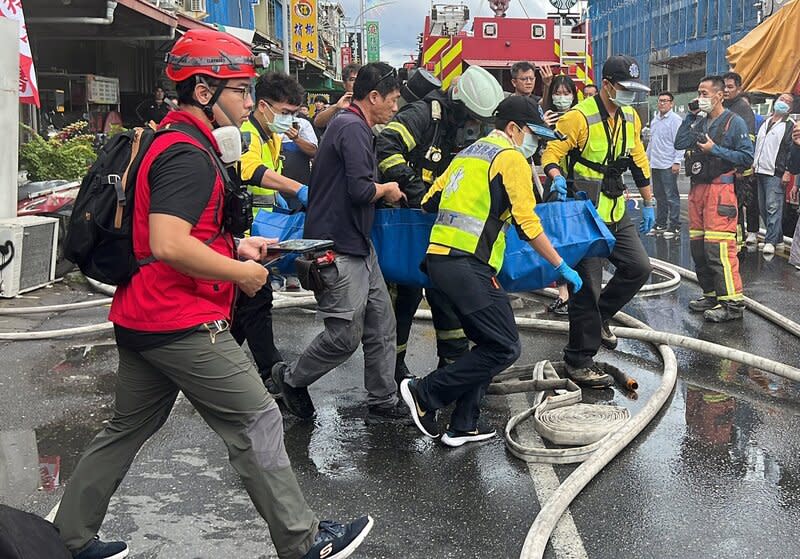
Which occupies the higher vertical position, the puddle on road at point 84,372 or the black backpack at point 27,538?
the black backpack at point 27,538

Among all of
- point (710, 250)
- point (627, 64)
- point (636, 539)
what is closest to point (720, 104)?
point (710, 250)

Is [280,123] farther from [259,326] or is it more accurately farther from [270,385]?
[270,385]

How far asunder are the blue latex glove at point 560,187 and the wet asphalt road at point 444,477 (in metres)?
1.29

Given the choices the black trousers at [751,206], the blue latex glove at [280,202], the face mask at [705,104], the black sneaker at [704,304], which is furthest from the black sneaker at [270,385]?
the black trousers at [751,206]

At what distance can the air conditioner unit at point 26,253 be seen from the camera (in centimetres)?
797

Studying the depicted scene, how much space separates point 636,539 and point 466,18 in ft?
36.9

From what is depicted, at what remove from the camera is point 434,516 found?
149 inches

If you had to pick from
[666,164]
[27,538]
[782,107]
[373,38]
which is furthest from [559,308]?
[373,38]

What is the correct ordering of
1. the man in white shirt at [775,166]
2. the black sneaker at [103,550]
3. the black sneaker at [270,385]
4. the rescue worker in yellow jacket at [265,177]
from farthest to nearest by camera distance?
1. the man in white shirt at [775,166]
2. the rescue worker in yellow jacket at [265,177]
3. the black sneaker at [270,385]
4. the black sneaker at [103,550]

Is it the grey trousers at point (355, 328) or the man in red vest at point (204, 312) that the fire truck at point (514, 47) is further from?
the man in red vest at point (204, 312)

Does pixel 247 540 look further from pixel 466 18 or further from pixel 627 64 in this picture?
pixel 466 18

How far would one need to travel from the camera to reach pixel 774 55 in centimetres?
1304

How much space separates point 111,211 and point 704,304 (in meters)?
6.19

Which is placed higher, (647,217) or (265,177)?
(265,177)
